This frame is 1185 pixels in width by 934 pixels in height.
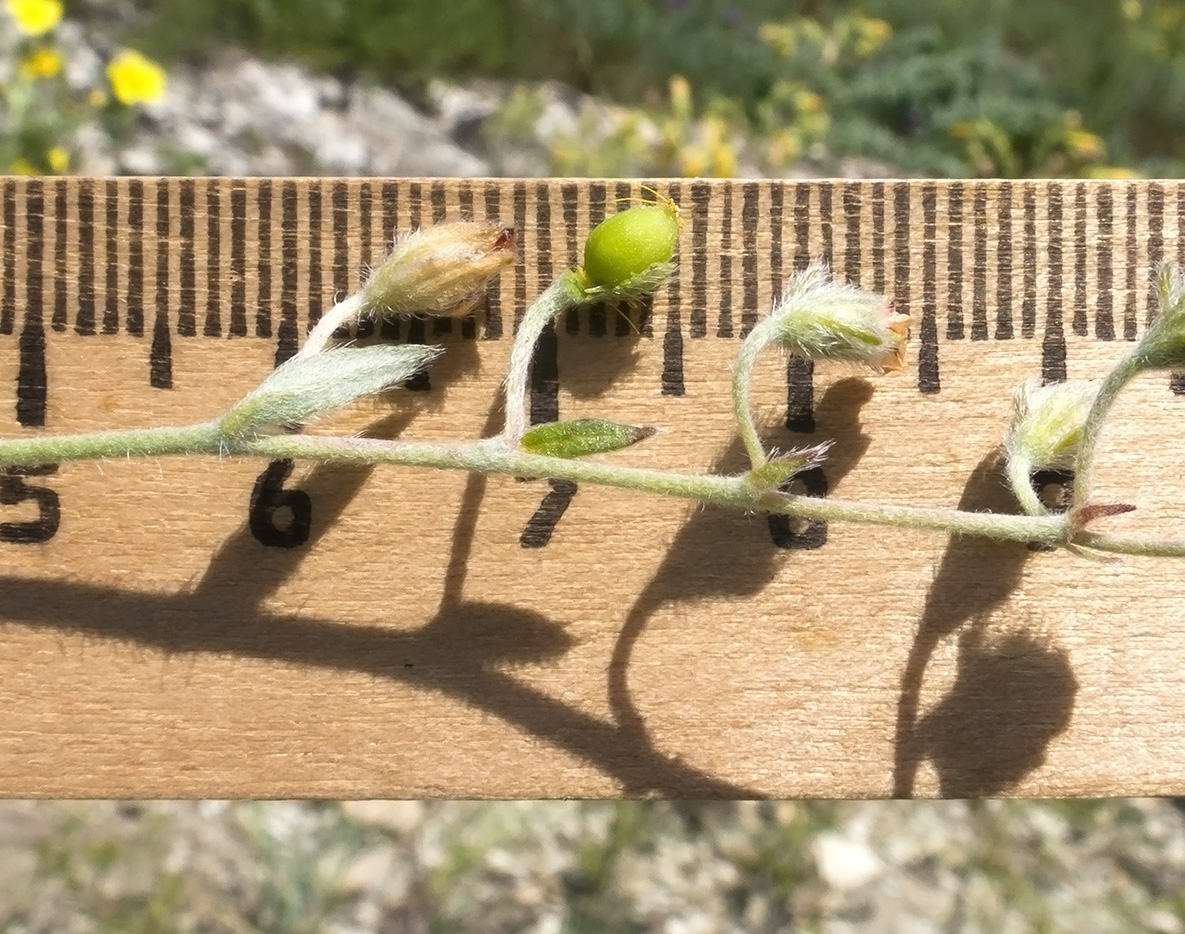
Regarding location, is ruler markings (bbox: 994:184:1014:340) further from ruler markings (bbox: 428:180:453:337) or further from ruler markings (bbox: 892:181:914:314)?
ruler markings (bbox: 428:180:453:337)

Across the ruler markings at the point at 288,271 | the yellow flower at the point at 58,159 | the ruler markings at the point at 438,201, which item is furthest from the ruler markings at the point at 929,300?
the yellow flower at the point at 58,159

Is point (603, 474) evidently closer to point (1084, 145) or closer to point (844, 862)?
point (844, 862)

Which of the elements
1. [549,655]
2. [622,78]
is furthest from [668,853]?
[622,78]

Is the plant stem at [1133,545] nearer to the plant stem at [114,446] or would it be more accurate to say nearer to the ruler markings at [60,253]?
the plant stem at [114,446]

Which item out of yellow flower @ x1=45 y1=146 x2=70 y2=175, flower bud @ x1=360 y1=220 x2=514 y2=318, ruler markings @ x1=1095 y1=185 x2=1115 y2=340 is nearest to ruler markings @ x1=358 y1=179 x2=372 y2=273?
flower bud @ x1=360 y1=220 x2=514 y2=318

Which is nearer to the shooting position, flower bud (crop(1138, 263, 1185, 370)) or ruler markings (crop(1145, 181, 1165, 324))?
flower bud (crop(1138, 263, 1185, 370))

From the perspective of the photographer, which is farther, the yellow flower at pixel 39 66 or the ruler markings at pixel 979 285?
the yellow flower at pixel 39 66

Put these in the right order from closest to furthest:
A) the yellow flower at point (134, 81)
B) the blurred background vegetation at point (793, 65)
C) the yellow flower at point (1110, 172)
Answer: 1. the yellow flower at point (134, 81)
2. the blurred background vegetation at point (793, 65)
3. the yellow flower at point (1110, 172)
